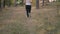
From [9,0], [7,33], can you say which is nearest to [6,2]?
[9,0]

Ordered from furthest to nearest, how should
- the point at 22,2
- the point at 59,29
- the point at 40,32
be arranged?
the point at 22,2 → the point at 40,32 → the point at 59,29

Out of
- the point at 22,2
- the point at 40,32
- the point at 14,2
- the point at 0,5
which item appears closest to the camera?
the point at 40,32

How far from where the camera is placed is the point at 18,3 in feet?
95.2

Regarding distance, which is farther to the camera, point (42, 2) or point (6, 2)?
point (6, 2)

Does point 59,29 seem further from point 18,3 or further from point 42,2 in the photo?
point 18,3

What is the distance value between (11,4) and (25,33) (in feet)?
66.6

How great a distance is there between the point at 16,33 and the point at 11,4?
66.5 ft

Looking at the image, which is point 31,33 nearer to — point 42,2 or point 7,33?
point 7,33

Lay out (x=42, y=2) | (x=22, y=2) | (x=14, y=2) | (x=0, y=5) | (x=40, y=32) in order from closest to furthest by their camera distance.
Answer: (x=40, y=32) → (x=0, y=5) → (x=42, y=2) → (x=14, y=2) → (x=22, y=2)

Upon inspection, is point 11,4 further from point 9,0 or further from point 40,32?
point 40,32

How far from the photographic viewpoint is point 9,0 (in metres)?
27.7

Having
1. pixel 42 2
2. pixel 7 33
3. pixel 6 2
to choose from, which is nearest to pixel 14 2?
pixel 6 2

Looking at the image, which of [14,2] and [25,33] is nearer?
[25,33]

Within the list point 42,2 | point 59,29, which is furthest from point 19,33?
point 42,2
